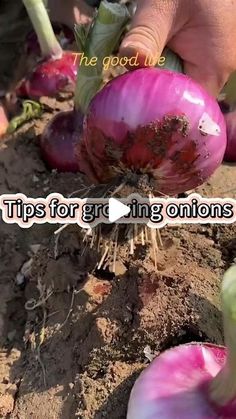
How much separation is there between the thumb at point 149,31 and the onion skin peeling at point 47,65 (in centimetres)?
52

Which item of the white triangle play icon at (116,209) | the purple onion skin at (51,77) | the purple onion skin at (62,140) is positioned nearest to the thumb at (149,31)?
the white triangle play icon at (116,209)

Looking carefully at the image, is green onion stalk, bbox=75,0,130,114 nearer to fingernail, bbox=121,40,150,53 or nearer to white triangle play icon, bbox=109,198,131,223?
fingernail, bbox=121,40,150,53

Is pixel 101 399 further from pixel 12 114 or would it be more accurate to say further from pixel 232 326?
pixel 12 114

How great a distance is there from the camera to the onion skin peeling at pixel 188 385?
3.89 feet

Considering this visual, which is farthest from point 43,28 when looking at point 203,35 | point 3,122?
point 203,35

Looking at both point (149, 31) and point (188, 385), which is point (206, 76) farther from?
point (188, 385)

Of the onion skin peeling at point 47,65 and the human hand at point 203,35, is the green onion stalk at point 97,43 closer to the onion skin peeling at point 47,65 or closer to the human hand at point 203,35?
the human hand at point 203,35

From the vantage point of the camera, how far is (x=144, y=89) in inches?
52.3

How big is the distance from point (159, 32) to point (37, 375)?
0.73 m

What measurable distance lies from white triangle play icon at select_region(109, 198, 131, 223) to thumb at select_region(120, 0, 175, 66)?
275mm

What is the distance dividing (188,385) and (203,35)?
2.59ft

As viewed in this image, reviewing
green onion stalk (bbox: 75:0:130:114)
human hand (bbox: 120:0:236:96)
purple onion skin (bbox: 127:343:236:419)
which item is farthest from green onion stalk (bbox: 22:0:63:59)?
purple onion skin (bbox: 127:343:236:419)

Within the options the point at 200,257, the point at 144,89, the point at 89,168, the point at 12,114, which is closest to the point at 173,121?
the point at 144,89

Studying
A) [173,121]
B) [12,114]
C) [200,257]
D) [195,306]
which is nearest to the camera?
[173,121]
